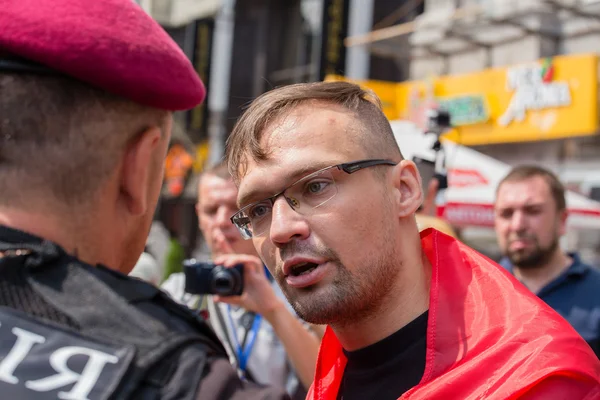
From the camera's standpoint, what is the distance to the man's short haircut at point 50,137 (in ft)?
3.80

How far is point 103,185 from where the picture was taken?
3.98ft

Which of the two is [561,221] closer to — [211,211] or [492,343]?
[211,211]

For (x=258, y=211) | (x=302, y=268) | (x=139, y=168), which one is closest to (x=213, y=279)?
(x=258, y=211)

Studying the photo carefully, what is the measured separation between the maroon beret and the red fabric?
849mm

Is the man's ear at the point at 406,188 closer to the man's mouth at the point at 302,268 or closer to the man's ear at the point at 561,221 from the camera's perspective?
the man's mouth at the point at 302,268

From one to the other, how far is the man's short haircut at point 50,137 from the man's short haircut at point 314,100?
0.74 m

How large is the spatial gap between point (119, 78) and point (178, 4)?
20.3 metres

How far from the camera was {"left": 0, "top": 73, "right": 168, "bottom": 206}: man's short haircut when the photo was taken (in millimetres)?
1159

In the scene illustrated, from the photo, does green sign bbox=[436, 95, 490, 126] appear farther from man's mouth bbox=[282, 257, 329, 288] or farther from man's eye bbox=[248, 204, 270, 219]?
man's mouth bbox=[282, 257, 329, 288]

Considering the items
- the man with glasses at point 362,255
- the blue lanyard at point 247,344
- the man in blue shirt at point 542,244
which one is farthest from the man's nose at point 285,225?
the man in blue shirt at point 542,244

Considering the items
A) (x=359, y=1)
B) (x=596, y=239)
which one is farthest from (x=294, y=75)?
(x=596, y=239)

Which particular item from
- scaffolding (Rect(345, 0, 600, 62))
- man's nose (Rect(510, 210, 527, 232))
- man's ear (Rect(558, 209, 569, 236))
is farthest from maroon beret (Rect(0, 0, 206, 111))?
scaffolding (Rect(345, 0, 600, 62))

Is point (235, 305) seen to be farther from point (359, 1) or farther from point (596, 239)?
point (359, 1)

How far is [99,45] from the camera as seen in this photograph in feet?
3.83
